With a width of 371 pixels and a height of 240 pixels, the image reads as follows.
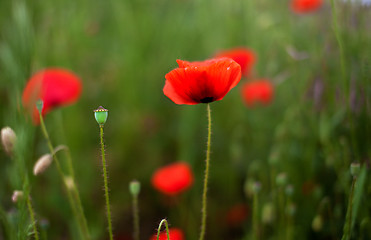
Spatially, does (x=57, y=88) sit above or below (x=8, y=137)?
above

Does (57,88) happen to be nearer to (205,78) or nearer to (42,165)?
(42,165)

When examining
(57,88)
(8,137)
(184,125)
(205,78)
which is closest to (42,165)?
→ (8,137)

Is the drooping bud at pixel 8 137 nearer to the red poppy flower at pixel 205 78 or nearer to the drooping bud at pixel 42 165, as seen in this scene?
the drooping bud at pixel 42 165

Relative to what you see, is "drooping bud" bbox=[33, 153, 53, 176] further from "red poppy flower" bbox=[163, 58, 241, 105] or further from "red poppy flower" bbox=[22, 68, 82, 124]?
"red poppy flower" bbox=[22, 68, 82, 124]

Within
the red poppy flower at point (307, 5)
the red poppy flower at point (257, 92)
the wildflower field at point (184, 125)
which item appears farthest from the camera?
the red poppy flower at point (307, 5)

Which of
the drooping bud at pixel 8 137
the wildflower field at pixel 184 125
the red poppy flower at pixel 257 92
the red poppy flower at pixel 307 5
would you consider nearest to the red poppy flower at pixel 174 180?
the wildflower field at pixel 184 125

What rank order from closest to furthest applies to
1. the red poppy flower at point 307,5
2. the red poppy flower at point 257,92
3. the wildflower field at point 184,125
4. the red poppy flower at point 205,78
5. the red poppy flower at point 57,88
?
the red poppy flower at point 205,78 → the wildflower field at point 184,125 → the red poppy flower at point 57,88 → the red poppy flower at point 257,92 → the red poppy flower at point 307,5
